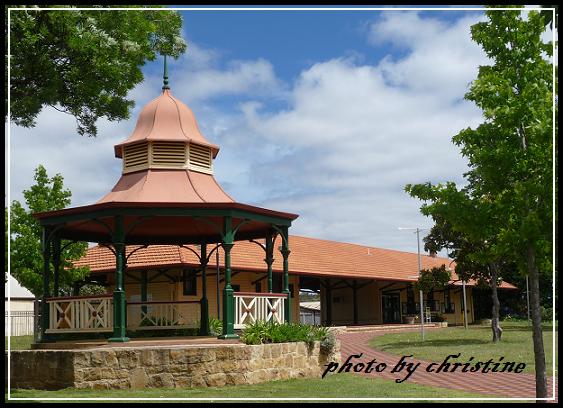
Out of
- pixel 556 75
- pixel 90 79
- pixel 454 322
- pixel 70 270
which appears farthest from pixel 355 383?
pixel 454 322

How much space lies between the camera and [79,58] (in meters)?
15.1

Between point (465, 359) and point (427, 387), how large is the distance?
284 inches

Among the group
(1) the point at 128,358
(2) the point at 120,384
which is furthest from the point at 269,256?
(2) the point at 120,384

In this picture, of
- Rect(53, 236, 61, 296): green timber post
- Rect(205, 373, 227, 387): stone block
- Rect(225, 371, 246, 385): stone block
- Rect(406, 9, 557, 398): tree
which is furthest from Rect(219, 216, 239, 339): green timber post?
Rect(406, 9, 557, 398): tree

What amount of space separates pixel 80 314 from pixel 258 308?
13.1ft

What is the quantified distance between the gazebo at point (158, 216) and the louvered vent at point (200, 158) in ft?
0.08

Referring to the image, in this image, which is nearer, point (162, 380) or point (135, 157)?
point (162, 380)

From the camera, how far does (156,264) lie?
29125 mm

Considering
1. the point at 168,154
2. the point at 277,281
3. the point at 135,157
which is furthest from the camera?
the point at 277,281

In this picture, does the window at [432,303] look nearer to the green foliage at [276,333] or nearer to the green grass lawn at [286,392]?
the green foliage at [276,333]

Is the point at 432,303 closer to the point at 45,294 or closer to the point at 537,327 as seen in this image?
the point at 45,294

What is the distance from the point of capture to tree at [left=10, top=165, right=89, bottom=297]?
25.1 meters

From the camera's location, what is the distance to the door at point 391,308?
45438 millimetres

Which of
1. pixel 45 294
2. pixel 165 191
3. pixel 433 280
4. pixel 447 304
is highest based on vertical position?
pixel 165 191
